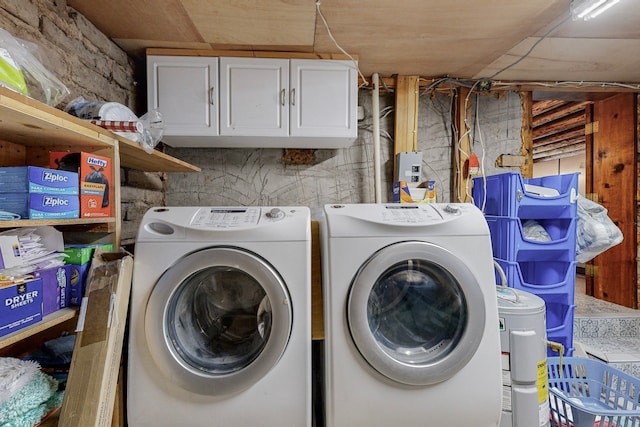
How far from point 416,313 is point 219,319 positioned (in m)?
0.89

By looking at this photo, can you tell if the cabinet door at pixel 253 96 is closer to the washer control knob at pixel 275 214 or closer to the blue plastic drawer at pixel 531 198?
the washer control knob at pixel 275 214

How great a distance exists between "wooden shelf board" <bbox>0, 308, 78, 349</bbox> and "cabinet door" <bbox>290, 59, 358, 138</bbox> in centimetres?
152

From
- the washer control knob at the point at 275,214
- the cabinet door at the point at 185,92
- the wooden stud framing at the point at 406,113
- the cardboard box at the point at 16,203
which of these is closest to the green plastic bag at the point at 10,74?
the cardboard box at the point at 16,203

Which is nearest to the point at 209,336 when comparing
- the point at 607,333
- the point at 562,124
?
the point at 607,333

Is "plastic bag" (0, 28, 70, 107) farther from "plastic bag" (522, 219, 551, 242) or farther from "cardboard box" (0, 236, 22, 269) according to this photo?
"plastic bag" (522, 219, 551, 242)

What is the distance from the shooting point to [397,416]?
48.7 inches

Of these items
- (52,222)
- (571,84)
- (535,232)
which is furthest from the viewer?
(571,84)

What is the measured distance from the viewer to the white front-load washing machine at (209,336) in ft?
3.88

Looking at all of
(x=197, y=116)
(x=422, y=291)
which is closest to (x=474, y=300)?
(x=422, y=291)

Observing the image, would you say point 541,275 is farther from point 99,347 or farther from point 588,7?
point 99,347

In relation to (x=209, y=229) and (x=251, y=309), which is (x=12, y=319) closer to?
(x=209, y=229)

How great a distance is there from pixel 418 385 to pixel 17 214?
1.58m

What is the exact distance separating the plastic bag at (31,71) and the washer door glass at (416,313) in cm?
139

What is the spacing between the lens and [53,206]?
1.10 metres
